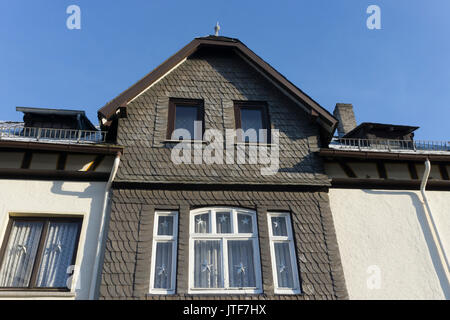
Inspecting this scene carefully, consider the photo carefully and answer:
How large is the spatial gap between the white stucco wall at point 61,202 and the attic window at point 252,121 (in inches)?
155

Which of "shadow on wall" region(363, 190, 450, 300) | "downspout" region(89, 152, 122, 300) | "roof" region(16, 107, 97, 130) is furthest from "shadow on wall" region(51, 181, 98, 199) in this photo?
"shadow on wall" region(363, 190, 450, 300)

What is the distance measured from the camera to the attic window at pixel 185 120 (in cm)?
1014

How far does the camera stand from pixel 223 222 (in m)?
8.93

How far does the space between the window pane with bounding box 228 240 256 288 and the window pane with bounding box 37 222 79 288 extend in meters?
3.43

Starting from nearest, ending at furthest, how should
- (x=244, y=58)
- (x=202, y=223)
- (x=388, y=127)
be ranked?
1. (x=202, y=223)
2. (x=244, y=58)
3. (x=388, y=127)

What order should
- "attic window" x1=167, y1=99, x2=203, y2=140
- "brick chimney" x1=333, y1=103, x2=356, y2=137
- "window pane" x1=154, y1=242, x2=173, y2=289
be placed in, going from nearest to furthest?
"window pane" x1=154, y1=242, x2=173, y2=289
"attic window" x1=167, y1=99, x2=203, y2=140
"brick chimney" x1=333, y1=103, x2=356, y2=137

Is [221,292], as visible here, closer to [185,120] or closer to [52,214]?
[52,214]

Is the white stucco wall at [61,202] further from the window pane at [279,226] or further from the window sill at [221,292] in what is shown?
the window pane at [279,226]

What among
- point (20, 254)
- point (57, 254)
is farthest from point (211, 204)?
point (20, 254)

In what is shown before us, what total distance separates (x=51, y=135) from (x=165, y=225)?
4.26m

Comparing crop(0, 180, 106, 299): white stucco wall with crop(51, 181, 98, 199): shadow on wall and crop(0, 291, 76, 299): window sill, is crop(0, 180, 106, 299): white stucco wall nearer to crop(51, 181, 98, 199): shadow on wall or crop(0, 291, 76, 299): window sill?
crop(51, 181, 98, 199): shadow on wall

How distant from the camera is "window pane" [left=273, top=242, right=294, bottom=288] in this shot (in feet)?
27.1

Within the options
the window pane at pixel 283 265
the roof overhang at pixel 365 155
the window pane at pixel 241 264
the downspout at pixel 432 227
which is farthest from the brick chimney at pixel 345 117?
the window pane at pixel 241 264
